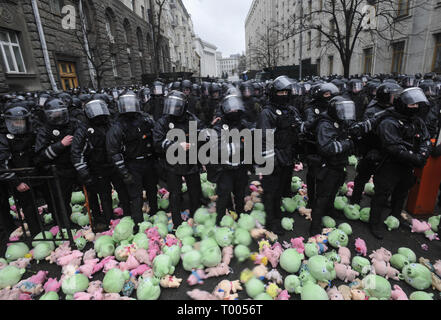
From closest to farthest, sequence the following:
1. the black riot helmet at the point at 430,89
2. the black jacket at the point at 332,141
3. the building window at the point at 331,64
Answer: the black jacket at the point at 332,141 < the black riot helmet at the point at 430,89 < the building window at the point at 331,64

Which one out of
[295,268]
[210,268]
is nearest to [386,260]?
[295,268]

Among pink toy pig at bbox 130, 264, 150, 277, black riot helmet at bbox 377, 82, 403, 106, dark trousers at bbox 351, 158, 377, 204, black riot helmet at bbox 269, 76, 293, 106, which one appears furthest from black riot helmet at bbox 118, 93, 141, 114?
black riot helmet at bbox 377, 82, 403, 106

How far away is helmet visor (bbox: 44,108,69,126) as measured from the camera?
12.0ft

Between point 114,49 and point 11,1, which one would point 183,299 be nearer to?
point 11,1

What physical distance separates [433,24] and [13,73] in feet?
74.9

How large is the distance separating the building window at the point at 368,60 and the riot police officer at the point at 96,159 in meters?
22.6

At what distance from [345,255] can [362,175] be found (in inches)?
69.0

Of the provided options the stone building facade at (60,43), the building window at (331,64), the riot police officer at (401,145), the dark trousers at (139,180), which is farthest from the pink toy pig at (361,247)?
the building window at (331,64)

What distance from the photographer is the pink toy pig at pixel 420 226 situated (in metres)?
3.74

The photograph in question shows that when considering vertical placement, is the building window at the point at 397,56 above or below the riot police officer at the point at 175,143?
above

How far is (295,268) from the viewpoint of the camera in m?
3.03

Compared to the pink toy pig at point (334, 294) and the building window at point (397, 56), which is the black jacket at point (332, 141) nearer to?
the pink toy pig at point (334, 294)

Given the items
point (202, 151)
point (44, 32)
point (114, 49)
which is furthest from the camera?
point (114, 49)
